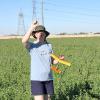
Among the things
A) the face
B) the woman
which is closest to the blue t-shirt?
the woman

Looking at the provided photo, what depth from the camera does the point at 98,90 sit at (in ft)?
32.4

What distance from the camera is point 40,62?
23.4 ft

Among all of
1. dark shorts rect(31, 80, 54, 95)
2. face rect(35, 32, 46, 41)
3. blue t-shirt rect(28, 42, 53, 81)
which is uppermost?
face rect(35, 32, 46, 41)

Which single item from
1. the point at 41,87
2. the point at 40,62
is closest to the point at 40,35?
the point at 40,62

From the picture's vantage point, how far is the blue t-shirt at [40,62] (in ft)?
23.2

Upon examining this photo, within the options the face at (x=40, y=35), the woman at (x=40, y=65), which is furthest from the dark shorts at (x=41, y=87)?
the face at (x=40, y=35)

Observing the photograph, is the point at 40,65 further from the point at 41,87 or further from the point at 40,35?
the point at 40,35

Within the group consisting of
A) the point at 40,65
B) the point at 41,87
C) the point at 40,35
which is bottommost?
the point at 41,87

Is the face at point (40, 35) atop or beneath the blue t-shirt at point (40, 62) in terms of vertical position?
atop

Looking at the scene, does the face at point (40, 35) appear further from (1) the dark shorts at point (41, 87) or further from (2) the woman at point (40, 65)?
(1) the dark shorts at point (41, 87)

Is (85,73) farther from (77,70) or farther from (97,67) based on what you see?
(97,67)

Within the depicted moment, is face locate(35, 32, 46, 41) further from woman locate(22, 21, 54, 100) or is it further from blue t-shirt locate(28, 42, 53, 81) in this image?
blue t-shirt locate(28, 42, 53, 81)

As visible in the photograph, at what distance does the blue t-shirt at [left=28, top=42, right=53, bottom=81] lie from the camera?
7.06 m

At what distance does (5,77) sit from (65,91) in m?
3.14
